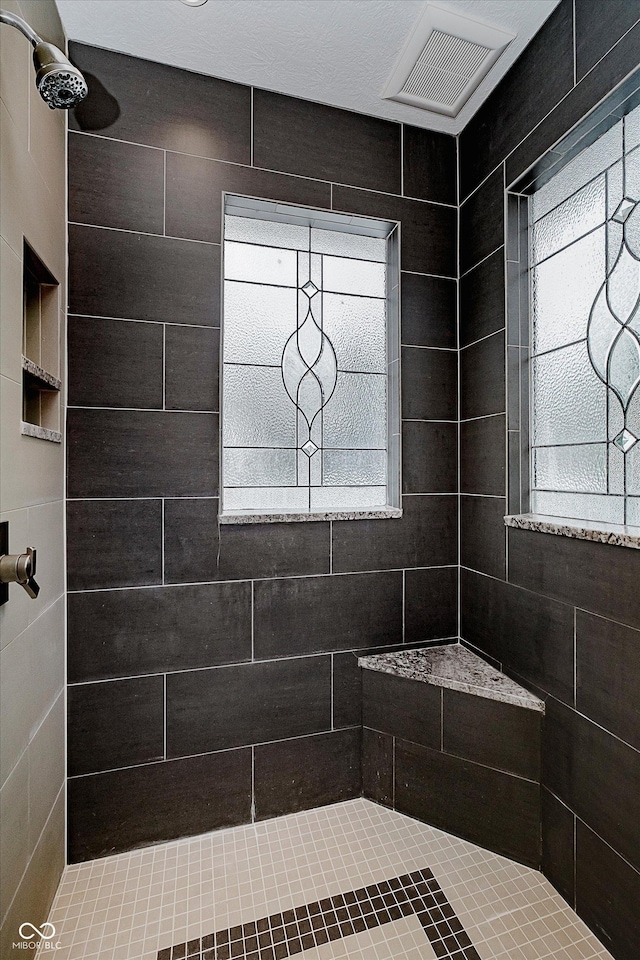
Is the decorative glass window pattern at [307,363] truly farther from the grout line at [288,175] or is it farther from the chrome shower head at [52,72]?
the chrome shower head at [52,72]

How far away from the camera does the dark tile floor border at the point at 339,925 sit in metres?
1.25

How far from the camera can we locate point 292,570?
69.7 inches

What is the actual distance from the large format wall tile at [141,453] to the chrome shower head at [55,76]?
2.70ft

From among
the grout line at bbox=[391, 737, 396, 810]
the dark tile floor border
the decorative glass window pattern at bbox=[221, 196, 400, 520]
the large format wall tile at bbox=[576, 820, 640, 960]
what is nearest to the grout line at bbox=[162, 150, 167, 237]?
the decorative glass window pattern at bbox=[221, 196, 400, 520]

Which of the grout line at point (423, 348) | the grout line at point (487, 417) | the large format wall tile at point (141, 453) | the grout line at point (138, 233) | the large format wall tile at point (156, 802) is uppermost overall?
the grout line at point (138, 233)

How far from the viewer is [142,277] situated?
163 cm

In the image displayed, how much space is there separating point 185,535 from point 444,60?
1811 millimetres

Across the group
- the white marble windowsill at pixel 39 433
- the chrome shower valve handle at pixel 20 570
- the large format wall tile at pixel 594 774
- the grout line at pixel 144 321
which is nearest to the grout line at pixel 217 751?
the large format wall tile at pixel 594 774

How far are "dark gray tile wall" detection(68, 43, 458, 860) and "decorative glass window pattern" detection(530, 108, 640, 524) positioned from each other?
520 mm

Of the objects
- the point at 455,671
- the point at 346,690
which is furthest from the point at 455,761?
the point at 346,690

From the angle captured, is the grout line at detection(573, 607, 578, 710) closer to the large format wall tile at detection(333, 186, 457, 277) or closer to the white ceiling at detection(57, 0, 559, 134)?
the large format wall tile at detection(333, 186, 457, 277)

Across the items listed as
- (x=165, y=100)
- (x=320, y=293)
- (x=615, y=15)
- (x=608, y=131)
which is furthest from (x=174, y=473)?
(x=615, y=15)

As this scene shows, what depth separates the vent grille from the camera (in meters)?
1.56

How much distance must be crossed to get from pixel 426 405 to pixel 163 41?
1491 millimetres
